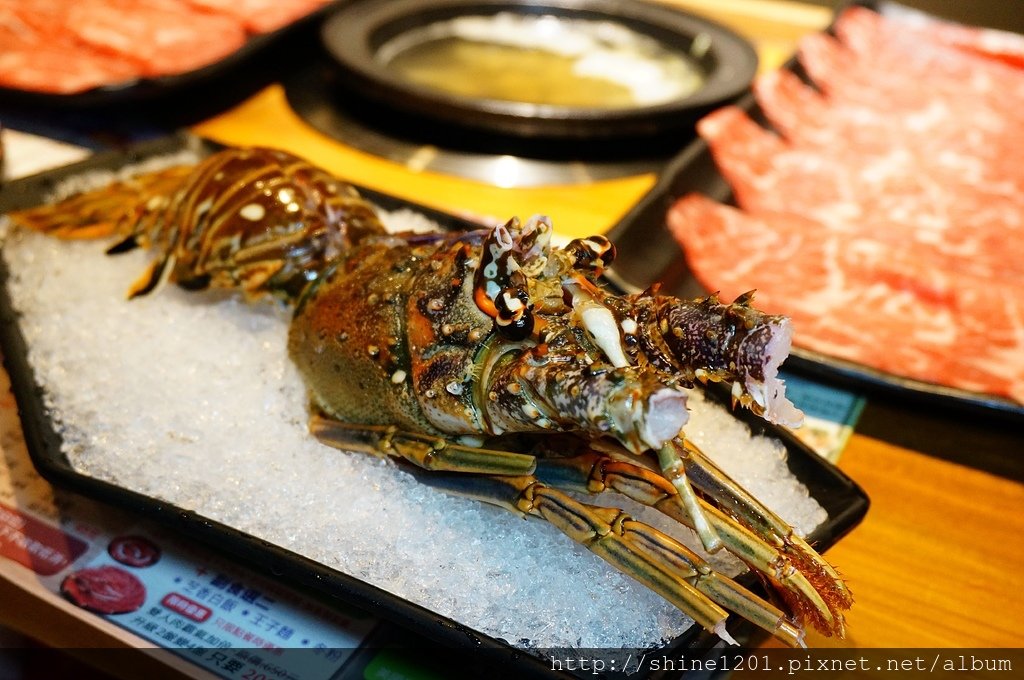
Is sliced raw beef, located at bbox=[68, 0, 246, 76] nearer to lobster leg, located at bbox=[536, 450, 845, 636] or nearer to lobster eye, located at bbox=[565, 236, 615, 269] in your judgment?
lobster eye, located at bbox=[565, 236, 615, 269]

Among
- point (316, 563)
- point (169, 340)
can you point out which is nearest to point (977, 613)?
point (316, 563)

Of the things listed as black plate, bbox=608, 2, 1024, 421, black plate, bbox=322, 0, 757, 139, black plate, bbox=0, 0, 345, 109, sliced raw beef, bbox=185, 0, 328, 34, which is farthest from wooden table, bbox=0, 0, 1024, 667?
sliced raw beef, bbox=185, 0, 328, 34

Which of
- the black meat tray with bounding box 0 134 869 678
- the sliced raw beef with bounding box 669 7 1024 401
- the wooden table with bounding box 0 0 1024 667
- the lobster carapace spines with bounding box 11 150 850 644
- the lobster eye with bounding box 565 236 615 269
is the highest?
the lobster eye with bounding box 565 236 615 269

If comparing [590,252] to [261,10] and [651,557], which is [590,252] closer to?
[651,557]

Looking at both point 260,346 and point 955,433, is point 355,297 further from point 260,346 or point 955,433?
point 955,433

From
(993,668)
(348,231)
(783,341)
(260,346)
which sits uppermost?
(783,341)

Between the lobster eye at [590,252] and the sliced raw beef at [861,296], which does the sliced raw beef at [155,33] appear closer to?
the sliced raw beef at [861,296]

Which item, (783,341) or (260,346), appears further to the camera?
(260,346)
